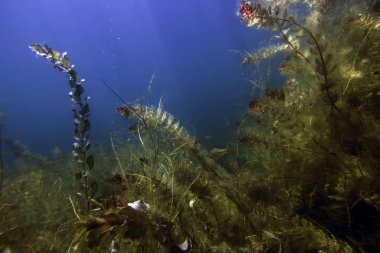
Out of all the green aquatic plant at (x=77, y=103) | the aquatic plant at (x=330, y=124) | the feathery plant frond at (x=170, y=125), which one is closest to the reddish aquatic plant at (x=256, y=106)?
the aquatic plant at (x=330, y=124)

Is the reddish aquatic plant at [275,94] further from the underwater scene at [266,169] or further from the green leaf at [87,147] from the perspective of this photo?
the green leaf at [87,147]

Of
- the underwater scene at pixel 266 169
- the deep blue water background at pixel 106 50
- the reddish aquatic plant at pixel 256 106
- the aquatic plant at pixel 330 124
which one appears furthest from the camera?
the deep blue water background at pixel 106 50

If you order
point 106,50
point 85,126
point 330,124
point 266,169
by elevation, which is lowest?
point 85,126

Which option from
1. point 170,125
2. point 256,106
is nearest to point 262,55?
point 256,106

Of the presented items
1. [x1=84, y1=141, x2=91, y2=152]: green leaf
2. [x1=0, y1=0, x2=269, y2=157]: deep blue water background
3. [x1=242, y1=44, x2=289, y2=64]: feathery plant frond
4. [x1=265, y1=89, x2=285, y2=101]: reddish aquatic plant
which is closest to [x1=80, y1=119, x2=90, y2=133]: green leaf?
[x1=84, y1=141, x2=91, y2=152]: green leaf

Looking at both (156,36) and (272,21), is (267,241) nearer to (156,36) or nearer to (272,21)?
(272,21)

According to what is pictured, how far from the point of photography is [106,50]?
379 ft

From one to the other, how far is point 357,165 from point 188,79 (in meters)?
119

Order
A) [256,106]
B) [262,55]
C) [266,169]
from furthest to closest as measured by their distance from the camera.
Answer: [262,55] → [266,169] → [256,106]

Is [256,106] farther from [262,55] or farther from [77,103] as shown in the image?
[77,103]

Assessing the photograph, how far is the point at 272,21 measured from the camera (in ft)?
8.46

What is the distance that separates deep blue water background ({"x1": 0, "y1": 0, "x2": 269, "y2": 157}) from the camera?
71250 mm

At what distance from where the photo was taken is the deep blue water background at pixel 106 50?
71250mm

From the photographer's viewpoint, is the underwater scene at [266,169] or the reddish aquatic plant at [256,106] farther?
the reddish aquatic plant at [256,106]
